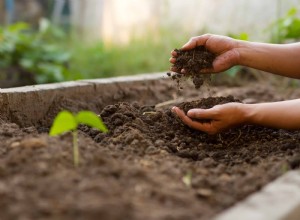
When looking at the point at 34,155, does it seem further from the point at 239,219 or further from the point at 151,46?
the point at 151,46

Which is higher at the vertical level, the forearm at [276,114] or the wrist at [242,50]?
the wrist at [242,50]

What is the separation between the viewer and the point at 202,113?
2115mm

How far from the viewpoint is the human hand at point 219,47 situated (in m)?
2.43

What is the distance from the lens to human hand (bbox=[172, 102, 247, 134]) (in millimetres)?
2031

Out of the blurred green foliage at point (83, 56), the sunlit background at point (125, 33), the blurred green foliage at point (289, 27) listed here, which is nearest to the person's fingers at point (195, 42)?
the sunlit background at point (125, 33)

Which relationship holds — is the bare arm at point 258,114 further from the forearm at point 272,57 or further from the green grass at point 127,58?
the green grass at point 127,58

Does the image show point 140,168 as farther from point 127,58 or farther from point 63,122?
point 127,58

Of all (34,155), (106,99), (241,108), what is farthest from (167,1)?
(34,155)

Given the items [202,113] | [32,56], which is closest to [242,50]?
[202,113]

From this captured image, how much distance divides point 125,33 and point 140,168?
5.63 meters

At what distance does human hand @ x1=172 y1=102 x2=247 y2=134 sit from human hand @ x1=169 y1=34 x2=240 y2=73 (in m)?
0.34

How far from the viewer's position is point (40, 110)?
2.68 m

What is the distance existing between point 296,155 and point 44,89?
1.43m

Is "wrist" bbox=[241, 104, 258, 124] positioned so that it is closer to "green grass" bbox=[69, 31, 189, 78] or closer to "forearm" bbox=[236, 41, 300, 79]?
"forearm" bbox=[236, 41, 300, 79]
